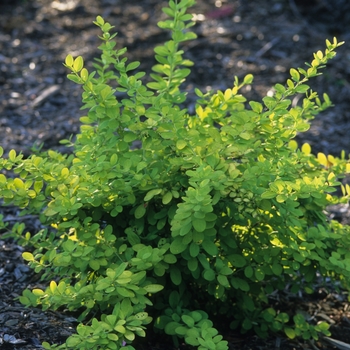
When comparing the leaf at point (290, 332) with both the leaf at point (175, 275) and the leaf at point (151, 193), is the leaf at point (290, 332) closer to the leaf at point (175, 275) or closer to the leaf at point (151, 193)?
the leaf at point (175, 275)

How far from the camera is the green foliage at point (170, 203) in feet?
7.56

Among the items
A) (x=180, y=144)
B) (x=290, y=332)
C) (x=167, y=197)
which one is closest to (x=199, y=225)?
(x=167, y=197)

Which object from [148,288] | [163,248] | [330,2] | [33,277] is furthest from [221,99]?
[330,2]

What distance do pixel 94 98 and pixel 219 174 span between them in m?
0.58

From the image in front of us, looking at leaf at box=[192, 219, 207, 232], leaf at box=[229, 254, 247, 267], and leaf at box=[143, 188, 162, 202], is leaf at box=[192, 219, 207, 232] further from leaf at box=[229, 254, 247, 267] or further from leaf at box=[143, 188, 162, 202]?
leaf at box=[229, 254, 247, 267]

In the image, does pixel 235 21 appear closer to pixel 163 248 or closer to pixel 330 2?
pixel 330 2

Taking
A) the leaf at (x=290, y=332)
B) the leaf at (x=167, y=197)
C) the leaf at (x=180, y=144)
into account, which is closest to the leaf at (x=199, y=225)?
the leaf at (x=167, y=197)

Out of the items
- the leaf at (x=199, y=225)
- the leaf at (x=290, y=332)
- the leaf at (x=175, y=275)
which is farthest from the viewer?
the leaf at (x=290, y=332)

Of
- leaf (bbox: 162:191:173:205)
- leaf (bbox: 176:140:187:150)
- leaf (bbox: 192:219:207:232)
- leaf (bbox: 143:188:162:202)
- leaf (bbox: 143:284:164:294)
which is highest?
leaf (bbox: 176:140:187:150)

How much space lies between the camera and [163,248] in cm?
237

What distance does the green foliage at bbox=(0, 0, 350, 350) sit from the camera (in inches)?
90.7

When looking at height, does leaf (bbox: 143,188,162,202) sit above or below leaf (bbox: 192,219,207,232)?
below

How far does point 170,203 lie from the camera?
254 cm

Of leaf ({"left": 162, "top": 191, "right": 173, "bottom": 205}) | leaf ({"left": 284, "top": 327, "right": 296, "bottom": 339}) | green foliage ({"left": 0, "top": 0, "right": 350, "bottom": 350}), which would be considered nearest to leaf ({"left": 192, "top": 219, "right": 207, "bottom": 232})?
green foliage ({"left": 0, "top": 0, "right": 350, "bottom": 350})
